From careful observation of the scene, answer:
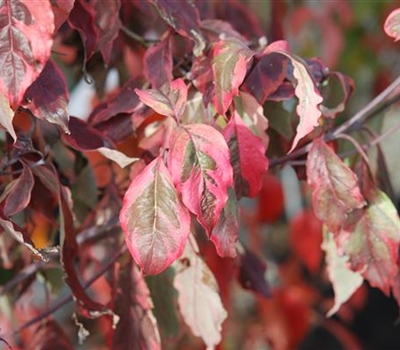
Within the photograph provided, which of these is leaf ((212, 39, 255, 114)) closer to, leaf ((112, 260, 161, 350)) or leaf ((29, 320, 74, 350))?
leaf ((112, 260, 161, 350))

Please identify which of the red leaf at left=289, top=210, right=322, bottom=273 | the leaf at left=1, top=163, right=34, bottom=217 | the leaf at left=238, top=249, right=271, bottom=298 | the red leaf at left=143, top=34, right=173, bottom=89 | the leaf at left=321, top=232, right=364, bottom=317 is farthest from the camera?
the red leaf at left=289, top=210, right=322, bottom=273

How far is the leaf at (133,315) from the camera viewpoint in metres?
0.91

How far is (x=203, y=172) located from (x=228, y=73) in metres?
0.10

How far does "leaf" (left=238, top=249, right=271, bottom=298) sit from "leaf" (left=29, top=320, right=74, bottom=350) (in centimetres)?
28

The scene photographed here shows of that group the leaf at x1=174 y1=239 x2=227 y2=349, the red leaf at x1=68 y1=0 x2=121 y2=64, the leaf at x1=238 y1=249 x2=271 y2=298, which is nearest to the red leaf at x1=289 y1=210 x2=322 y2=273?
the leaf at x1=238 y1=249 x2=271 y2=298

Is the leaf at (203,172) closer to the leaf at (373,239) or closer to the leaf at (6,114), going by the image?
the leaf at (6,114)

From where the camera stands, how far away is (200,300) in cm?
93

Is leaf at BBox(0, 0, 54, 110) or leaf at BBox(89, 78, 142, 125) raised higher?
leaf at BBox(0, 0, 54, 110)

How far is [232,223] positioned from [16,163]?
0.98 feet

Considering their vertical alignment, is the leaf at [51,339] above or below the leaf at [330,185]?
below

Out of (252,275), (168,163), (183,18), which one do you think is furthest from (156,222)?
(252,275)

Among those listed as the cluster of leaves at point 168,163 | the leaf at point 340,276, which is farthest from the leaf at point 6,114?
the leaf at point 340,276

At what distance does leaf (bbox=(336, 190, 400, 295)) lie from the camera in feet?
2.91

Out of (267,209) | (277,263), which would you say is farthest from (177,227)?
(277,263)
